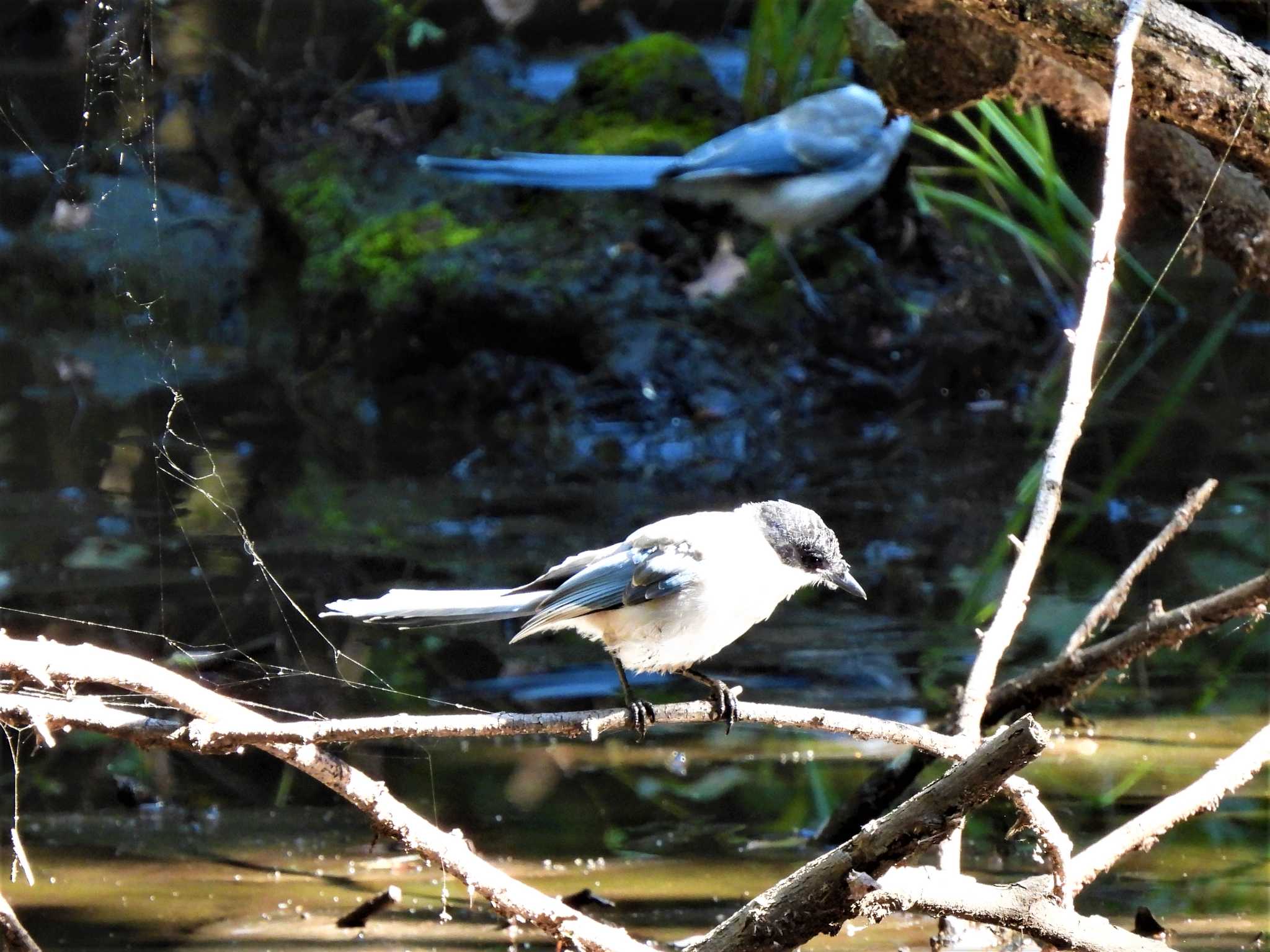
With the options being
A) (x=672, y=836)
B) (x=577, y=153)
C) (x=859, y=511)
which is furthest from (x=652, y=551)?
(x=577, y=153)

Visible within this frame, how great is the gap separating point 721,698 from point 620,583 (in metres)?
0.27

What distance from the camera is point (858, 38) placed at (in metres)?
4.72

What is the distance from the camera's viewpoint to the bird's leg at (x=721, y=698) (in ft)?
7.89

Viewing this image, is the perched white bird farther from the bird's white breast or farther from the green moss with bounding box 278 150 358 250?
the green moss with bounding box 278 150 358 250

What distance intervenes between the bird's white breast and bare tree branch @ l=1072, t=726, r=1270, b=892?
0.71 m

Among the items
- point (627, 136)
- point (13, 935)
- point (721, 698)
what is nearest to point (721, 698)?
point (721, 698)

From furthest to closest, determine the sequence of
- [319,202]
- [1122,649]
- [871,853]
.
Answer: [319,202] < [1122,649] < [871,853]

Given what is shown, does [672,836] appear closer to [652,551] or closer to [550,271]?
[652,551]

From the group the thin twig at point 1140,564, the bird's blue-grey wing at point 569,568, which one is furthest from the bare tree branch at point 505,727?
the thin twig at point 1140,564

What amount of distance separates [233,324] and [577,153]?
7.55 ft

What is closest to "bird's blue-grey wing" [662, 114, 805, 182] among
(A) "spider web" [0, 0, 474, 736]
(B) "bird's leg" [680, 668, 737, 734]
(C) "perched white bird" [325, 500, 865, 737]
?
(A) "spider web" [0, 0, 474, 736]

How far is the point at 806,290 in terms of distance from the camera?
303 inches

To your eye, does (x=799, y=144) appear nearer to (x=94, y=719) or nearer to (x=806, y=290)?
(x=806, y=290)

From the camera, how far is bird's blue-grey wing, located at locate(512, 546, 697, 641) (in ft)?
8.36
